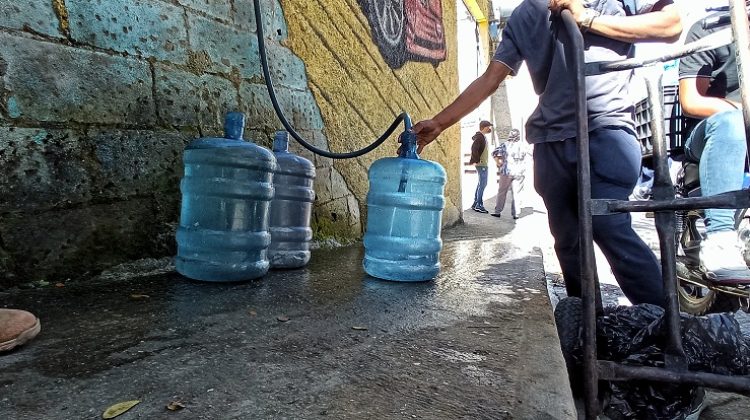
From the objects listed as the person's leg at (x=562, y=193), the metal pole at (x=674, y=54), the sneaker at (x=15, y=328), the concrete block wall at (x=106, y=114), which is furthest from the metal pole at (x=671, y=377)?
the concrete block wall at (x=106, y=114)

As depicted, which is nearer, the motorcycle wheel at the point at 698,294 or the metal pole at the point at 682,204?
the metal pole at the point at 682,204

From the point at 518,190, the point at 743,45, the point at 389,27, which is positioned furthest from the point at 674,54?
the point at 518,190

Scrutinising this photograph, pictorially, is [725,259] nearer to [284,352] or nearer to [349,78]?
[284,352]

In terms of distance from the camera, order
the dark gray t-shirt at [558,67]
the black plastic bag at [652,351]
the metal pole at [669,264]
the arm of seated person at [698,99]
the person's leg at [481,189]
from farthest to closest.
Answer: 1. the person's leg at [481,189]
2. the arm of seated person at [698,99]
3. the dark gray t-shirt at [558,67]
4. the black plastic bag at [652,351]
5. the metal pole at [669,264]

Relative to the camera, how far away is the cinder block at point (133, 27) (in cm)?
207

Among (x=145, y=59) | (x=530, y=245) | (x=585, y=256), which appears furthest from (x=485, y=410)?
(x=530, y=245)

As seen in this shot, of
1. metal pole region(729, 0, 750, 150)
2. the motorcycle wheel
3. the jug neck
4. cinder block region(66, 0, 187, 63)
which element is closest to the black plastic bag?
metal pole region(729, 0, 750, 150)

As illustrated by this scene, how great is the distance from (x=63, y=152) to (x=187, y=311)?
3.32 ft

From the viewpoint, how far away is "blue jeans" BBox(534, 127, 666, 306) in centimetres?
188

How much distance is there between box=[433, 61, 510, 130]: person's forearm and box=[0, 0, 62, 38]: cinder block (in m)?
1.85

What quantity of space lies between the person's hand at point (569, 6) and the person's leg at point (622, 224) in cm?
52

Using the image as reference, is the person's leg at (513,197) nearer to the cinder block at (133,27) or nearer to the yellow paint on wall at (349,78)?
the yellow paint on wall at (349,78)

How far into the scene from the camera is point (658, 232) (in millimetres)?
1502

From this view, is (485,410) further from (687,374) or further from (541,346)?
(687,374)
